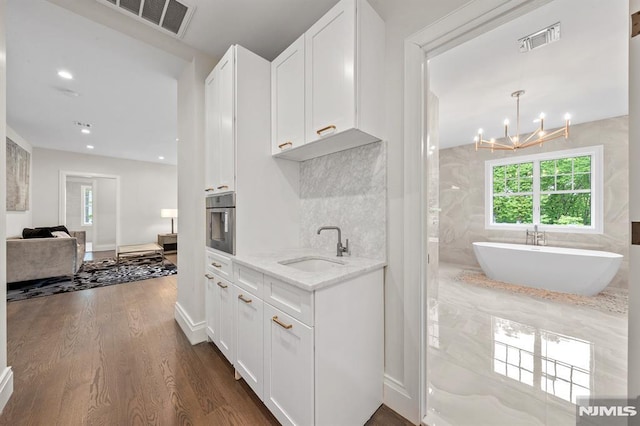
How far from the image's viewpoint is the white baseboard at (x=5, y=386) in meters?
1.46

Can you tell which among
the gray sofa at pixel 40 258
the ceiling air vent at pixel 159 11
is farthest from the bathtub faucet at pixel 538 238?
the gray sofa at pixel 40 258

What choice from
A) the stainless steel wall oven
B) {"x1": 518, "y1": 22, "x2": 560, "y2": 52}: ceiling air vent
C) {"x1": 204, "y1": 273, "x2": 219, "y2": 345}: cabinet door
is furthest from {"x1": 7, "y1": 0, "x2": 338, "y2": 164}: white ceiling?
{"x1": 204, "y1": 273, "x2": 219, "y2": 345}: cabinet door

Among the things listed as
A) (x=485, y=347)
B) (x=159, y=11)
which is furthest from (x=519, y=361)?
(x=159, y=11)

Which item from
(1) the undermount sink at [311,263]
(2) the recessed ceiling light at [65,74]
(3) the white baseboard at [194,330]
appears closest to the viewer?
(1) the undermount sink at [311,263]

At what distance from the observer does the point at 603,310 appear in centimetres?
285

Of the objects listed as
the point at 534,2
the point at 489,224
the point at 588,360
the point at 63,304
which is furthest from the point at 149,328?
the point at 489,224

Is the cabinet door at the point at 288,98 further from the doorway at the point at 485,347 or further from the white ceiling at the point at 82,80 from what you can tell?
the white ceiling at the point at 82,80

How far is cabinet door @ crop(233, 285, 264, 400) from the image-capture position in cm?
144

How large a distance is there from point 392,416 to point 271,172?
1.86m

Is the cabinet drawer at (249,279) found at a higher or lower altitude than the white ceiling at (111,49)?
lower

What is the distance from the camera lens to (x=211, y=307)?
6.82 feet

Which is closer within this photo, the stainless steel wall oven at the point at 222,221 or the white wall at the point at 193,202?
the stainless steel wall oven at the point at 222,221

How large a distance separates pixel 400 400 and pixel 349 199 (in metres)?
1.31

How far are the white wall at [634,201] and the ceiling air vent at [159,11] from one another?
2.53 m
